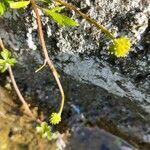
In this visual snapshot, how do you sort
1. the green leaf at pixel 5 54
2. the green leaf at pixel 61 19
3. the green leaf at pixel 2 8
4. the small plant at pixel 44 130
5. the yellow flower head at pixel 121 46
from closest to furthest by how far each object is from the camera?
the yellow flower head at pixel 121 46 → the green leaf at pixel 61 19 → the green leaf at pixel 2 8 → the green leaf at pixel 5 54 → the small plant at pixel 44 130

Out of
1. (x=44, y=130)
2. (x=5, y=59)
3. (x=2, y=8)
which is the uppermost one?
(x=2, y=8)

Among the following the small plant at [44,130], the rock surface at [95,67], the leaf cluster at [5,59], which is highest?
the rock surface at [95,67]

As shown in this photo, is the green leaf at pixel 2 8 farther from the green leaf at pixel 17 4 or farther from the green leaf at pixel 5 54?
the green leaf at pixel 5 54

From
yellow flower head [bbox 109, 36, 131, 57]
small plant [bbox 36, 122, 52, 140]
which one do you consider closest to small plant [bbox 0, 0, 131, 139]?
yellow flower head [bbox 109, 36, 131, 57]

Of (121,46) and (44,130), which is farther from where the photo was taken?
(44,130)

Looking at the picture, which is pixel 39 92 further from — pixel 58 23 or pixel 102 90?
pixel 58 23

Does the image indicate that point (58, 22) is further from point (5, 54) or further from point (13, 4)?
point (5, 54)

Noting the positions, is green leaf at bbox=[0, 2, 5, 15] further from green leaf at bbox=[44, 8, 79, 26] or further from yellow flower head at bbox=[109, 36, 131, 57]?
yellow flower head at bbox=[109, 36, 131, 57]

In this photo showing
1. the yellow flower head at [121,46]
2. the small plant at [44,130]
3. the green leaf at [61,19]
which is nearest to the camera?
the yellow flower head at [121,46]

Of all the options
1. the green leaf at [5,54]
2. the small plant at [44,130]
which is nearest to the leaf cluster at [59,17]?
the green leaf at [5,54]

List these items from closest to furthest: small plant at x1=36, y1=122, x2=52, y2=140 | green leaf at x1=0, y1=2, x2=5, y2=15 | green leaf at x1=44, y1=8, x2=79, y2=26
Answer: green leaf at x1=44, y1=8, x2=79, y2=26, green leaf at x1=0, y1=2, x2=5, y2=15, small plant at x1=36, y1=122, x2=52, y2=140

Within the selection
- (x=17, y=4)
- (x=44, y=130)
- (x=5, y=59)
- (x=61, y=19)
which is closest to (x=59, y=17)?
(x=61, y=19)

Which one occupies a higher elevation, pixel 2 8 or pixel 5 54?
pixel 2 8
